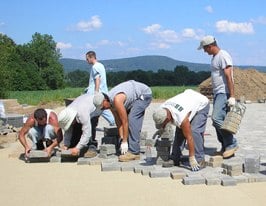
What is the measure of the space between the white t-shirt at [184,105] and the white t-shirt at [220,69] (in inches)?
22.8

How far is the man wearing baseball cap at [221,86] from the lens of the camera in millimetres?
7172

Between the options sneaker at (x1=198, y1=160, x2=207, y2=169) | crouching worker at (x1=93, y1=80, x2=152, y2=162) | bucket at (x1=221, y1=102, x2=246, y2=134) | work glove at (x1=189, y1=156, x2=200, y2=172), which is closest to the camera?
work glove at (x1=189, y1=156, x2=200, y2=172)

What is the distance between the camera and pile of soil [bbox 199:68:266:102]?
25.3m

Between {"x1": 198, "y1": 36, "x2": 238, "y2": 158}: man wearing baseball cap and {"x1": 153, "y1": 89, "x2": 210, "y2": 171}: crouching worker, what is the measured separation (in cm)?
44

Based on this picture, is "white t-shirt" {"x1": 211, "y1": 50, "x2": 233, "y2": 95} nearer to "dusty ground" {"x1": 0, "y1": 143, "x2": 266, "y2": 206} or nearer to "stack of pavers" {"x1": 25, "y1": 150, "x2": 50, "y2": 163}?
"dusty ground" {"x1": 0, "y1": 143, "x2": 266, "y2": 206}

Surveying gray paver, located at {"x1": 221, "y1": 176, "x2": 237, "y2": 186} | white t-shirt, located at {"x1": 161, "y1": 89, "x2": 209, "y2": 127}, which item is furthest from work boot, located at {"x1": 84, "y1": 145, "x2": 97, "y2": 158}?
gray paver, located at {"x1": 221, "y1": 176, "x2": 237, "y2": 186}

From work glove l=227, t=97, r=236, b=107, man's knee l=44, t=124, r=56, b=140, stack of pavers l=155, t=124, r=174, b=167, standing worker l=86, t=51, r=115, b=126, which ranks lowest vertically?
stack of pavers l=155, t=124, r=174, b=167

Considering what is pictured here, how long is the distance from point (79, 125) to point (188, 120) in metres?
2.03

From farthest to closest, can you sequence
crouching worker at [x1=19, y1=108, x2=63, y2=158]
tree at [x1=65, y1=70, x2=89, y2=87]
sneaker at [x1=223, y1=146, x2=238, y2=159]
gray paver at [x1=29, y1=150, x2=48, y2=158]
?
tree at [x1=65, y1=70, x2=89, y2=87], crouching worker at [x1=19, y1=108, x2=63, y2=158], gray paver at [x1=29, y1=150, x2=48, y2=158], sneaker at [x1=223, y1=146, x2=238, y2=159]

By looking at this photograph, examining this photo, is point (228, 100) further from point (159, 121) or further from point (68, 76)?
point (68, 76)

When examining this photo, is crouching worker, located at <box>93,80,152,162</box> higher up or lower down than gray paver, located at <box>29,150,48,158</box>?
higher up

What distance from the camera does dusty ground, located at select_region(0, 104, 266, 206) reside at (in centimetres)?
514

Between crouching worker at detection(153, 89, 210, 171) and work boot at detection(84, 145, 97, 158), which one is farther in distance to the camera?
work boot at detection(84, 145, 97, 158)

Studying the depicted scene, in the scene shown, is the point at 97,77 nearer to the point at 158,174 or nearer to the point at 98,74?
the point at 98,74
